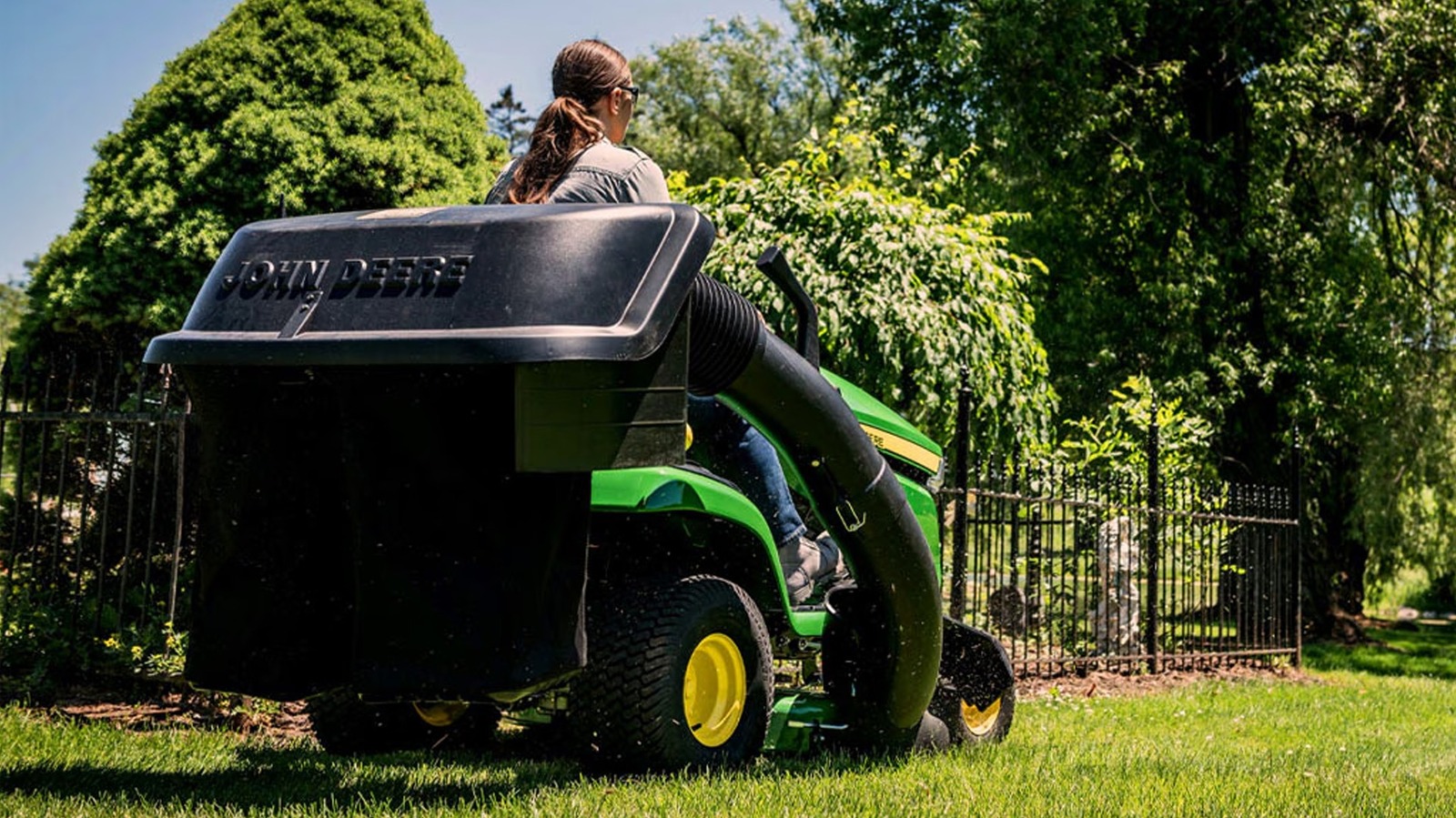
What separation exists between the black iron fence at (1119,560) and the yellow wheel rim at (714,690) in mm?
3800

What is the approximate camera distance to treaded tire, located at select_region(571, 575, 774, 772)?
3.87m

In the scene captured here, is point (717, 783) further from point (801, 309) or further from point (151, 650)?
point (151, 650)

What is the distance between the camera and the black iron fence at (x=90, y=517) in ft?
19.8

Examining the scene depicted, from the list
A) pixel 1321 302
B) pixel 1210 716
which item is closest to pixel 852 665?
pixel 1210 716

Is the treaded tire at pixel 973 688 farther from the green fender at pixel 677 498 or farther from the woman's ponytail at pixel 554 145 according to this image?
the woman's ponytail at pixel 554 145

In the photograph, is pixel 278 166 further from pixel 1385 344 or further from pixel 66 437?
pixel 1385 344

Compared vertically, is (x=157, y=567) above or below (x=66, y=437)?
below

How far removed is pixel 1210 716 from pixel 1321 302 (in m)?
8.27

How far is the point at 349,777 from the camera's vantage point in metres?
4.10

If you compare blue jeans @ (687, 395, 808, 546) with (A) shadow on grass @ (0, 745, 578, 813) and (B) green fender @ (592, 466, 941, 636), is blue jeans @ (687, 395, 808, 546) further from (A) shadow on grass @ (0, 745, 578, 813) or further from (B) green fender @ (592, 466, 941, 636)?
(A) shadow on grass @ (0, 745, 578, 813)

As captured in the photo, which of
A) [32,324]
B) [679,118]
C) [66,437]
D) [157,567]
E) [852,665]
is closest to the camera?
[852,665]

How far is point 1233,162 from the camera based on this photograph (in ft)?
52.1

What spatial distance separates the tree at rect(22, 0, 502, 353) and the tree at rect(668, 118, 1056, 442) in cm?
232

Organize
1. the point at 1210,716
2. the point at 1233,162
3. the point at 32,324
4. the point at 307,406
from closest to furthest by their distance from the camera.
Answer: the point at 307,406 < the point at 32,324 < the point at 1210,716 < the point at 1233,162
